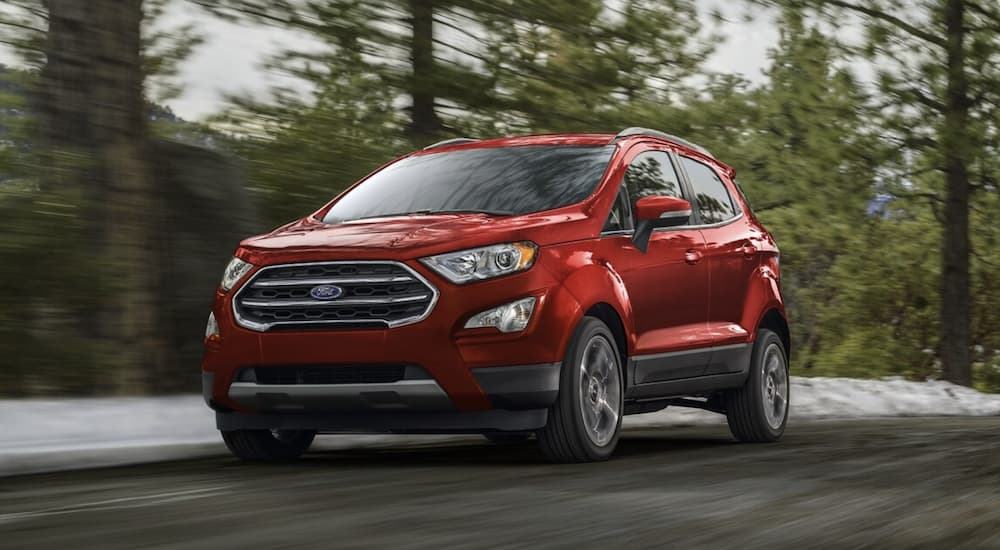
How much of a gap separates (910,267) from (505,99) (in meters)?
17.5

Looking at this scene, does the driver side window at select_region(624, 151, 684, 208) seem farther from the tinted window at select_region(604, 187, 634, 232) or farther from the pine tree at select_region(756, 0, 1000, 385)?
the pine tree at select_region(756, 0, 1000, 385)

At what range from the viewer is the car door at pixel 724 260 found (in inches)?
376

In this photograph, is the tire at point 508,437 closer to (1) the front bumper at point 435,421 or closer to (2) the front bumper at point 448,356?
(1) the front bumper at point 435,421

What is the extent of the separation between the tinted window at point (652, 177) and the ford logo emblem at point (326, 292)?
2.06 meters

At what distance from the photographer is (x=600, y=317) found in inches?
322

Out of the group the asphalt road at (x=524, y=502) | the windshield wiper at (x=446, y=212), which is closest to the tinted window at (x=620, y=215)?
the windshield wiper at (x=446, y=212)

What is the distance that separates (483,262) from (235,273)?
1.38 metres

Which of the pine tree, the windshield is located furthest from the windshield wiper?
the pine tree

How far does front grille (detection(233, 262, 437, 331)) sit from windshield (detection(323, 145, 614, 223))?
961mm

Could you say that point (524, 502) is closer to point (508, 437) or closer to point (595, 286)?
point (595, 286)

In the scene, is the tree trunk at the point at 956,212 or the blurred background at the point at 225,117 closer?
the blurred background at the point at 225,117

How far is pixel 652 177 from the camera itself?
9.32 meters

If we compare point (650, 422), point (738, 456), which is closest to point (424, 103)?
point (650, 422)

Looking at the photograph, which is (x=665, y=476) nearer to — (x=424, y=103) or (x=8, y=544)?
(x=8, y=544)
